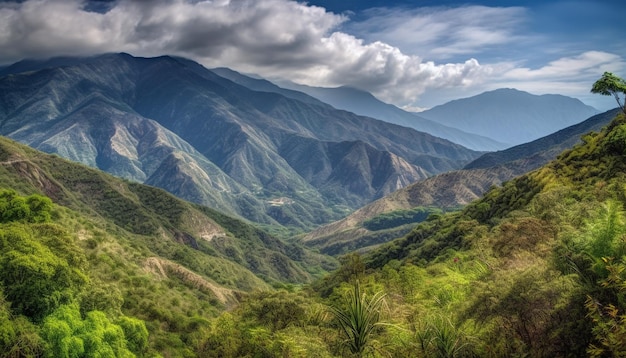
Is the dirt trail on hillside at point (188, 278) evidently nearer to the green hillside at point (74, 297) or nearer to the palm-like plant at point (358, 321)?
the green hillside at point (74, 297)

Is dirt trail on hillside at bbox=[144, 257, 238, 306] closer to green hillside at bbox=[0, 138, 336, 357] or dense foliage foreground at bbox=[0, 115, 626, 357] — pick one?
green hillside at bbox=[0, 138, 336, 357]

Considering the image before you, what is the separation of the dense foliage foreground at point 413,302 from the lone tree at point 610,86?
7.92 meters

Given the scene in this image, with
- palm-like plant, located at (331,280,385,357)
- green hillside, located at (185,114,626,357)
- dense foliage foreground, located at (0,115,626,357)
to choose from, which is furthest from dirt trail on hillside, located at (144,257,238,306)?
palm-like plant, located at (331,280,385,357)

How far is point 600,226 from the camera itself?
72.4ft

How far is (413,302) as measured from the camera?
3644cm

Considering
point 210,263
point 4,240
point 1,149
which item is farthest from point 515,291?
point 1,149

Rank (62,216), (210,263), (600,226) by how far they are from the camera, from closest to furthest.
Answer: (600,226) < (62,216) < (210,263)

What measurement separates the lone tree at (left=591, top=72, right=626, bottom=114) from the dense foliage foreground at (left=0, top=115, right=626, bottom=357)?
7.92 meters

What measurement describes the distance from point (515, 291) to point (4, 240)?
44.8m

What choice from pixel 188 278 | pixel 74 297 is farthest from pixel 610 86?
pixel 188 278

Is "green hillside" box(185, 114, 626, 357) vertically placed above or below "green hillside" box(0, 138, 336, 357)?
above

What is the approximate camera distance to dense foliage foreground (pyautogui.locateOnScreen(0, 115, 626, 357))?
2091 centimetres

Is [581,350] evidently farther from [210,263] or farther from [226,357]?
[210,263]

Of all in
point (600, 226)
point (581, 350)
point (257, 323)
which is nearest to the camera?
point (581, 350)
